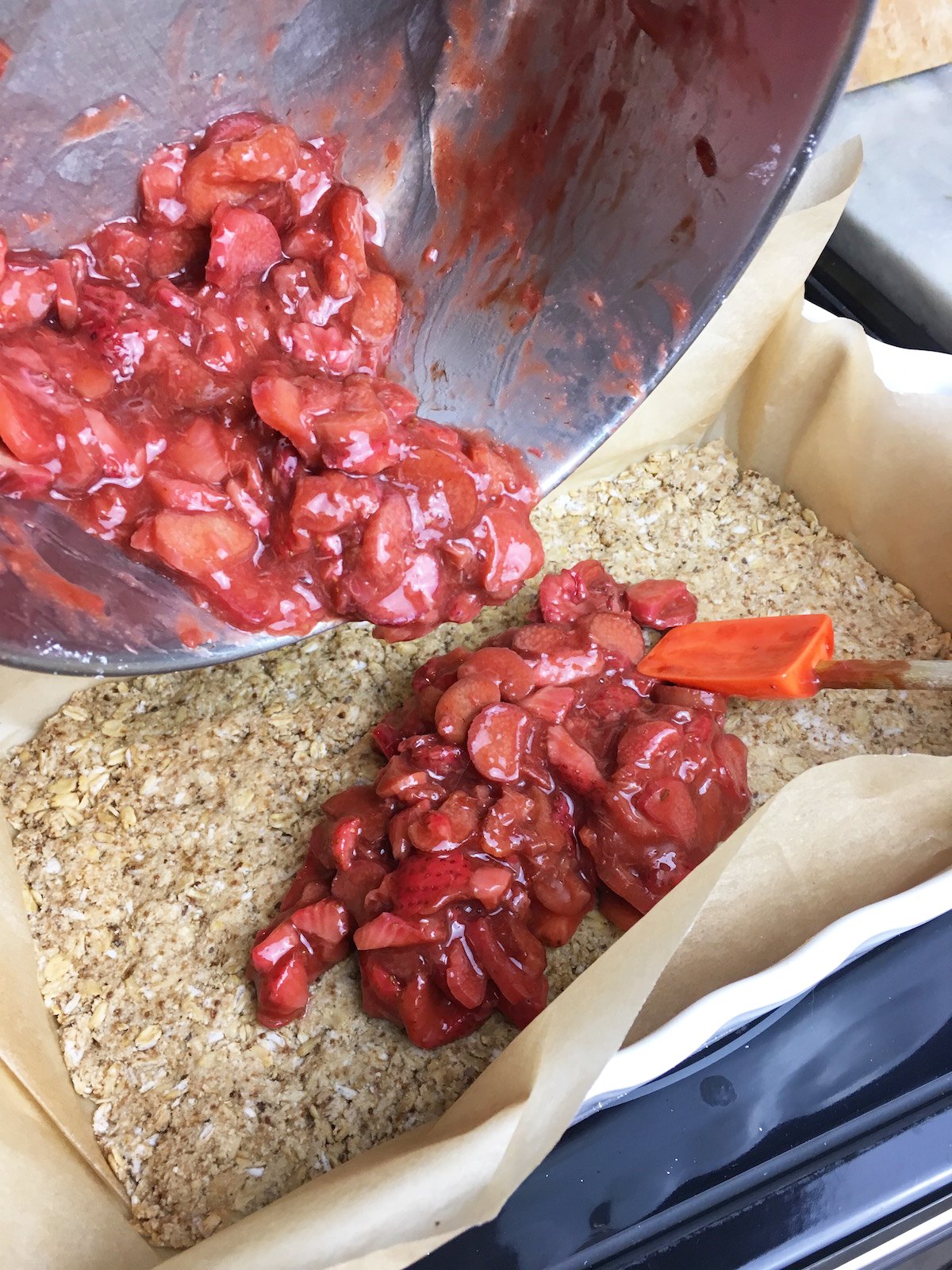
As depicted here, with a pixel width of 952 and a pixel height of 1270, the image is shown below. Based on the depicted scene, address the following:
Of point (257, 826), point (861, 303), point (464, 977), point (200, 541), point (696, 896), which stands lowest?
point (257, 826)

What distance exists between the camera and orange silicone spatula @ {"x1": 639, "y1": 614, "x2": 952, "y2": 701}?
141cm

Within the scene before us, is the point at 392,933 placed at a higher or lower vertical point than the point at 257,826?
higher

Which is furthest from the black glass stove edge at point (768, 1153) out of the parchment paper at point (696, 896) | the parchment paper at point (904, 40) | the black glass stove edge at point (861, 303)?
the parchment paper at point (904, 40)

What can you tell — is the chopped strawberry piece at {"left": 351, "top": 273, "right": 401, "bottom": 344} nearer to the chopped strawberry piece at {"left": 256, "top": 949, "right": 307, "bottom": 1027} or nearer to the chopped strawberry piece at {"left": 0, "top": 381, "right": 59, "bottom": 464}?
the chopped strawberry piece at {"left": 0, "top": 381, "right": 59, "bottom": 464}

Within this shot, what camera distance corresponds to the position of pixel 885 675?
133 cm

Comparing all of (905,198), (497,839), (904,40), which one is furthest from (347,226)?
(904,40)

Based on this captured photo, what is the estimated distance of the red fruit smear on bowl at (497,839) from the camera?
50.6 inches

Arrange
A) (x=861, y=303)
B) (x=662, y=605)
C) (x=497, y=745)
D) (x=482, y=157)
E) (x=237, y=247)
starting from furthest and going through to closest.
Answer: (x=861, y=303), (x=662, y=605), (x=497, y=745), (x=482, y=157), (x=237, y=247)

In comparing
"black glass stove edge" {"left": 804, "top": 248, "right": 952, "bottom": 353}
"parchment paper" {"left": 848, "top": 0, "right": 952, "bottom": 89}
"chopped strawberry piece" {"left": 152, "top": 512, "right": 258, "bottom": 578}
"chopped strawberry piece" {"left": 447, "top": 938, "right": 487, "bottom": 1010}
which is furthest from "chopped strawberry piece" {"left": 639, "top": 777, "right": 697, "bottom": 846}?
"parchment paper" {"left": 848, "top": 0, "right": 952, "bottom": 89}

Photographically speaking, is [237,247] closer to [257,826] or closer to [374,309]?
[374,309]

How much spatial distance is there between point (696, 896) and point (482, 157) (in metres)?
0.87

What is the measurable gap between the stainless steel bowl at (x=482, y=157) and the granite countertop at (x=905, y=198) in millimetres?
924

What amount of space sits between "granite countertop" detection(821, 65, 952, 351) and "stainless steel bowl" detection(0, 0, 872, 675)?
92 cm

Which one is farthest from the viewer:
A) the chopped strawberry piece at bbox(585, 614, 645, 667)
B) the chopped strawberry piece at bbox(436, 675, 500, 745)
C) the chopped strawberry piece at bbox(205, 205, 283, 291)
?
the chopped strawberry piece at bbox(585, 614, 645, 667)
